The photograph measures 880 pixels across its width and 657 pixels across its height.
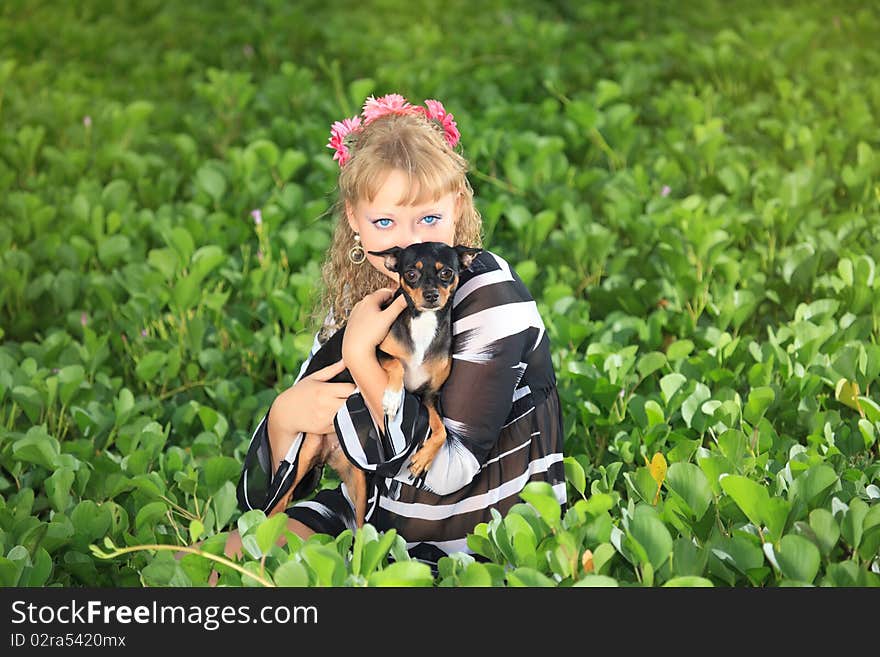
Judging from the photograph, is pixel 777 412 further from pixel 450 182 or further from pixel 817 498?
pixel 450 182

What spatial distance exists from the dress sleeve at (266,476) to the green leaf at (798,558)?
41.4 inches

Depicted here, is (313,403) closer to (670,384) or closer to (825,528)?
(825,528)

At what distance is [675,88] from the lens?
6773 mm

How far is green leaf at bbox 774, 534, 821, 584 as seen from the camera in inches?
90.0

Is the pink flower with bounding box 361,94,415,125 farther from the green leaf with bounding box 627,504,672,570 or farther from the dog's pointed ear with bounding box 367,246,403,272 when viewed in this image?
the green leaf with bounding box 627,504,672,570

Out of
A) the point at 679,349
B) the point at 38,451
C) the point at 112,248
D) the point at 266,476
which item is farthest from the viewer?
the point at 112,248

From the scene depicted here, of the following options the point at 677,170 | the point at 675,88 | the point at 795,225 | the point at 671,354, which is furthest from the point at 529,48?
the point at 671,354

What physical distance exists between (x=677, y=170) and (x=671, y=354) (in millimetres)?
1794

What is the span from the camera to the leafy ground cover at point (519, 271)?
255cm

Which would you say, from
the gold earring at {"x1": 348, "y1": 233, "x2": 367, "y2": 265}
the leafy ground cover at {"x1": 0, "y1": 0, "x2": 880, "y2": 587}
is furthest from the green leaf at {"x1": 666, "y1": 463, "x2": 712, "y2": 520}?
the gold earring at {"x1": 348, "y1": 233, "x2": 367, "y2": 265}

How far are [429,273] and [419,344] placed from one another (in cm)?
17

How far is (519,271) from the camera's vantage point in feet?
15.1

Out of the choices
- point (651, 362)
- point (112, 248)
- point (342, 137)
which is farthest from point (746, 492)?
point (112, 248)

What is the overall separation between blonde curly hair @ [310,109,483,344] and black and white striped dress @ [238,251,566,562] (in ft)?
0.55
